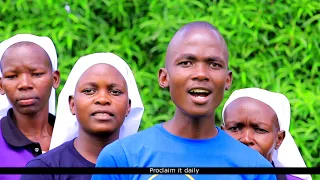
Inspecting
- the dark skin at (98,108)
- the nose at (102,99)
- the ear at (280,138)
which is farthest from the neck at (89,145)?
the ear at (280,138)

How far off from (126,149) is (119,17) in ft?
10.8

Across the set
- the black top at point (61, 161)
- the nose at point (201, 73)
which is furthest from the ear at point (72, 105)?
the nose at point (201, 73)

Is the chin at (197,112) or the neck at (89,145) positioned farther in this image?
the neck at (89,145)

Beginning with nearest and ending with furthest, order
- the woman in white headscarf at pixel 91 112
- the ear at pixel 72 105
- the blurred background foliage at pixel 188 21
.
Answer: the woman in white headscarf at pixel 91 112
the ear at pixel 72 105
the blurred background foliage at pixel 188 21

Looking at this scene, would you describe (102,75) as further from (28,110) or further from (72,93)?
(28,110)

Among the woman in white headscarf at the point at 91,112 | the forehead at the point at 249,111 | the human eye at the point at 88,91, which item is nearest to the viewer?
the woman in white headscarf at the point at 91,112

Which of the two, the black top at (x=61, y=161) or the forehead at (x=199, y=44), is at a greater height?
the forehead at (x=199, y=44)

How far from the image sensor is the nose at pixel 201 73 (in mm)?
3189

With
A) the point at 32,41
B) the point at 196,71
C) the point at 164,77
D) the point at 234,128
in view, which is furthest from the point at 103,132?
the point at 32,41

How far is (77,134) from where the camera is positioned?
410cm

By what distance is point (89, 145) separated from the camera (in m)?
3.83

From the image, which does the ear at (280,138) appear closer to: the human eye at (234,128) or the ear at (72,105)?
the human eye at (234,128)

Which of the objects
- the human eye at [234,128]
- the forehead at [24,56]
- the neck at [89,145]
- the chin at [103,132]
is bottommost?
the neck at [89,145]

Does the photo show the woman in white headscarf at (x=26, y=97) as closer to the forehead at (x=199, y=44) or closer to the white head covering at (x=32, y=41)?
the white head covering at (x=32, y=41)
